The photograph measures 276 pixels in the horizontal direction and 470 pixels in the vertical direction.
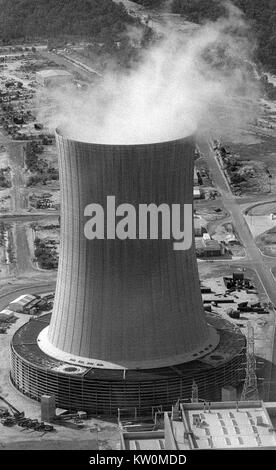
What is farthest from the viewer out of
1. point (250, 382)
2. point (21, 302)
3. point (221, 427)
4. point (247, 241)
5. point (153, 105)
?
point (247, 241)

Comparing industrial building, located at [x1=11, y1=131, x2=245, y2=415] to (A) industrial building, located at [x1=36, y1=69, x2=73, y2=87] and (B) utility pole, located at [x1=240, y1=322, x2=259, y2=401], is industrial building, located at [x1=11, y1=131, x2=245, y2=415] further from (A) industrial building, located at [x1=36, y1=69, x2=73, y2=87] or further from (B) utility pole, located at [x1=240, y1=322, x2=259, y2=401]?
(A) industrial building, located at [x1=36, y1=69, x2=73, y2=87]

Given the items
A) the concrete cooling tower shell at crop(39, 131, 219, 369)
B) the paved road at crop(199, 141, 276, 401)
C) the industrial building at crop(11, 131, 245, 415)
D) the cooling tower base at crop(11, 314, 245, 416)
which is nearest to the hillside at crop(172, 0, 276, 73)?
the paved road at crop(199, 141, 276, 401)

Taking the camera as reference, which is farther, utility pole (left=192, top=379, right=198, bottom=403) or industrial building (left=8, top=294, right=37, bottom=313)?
industrial building (left=8, top=294, right=37, bottom=313)

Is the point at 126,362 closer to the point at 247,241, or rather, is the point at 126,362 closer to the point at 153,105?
the point at 153,105

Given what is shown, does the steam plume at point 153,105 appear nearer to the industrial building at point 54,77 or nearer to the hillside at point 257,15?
the hillside at point 257,15

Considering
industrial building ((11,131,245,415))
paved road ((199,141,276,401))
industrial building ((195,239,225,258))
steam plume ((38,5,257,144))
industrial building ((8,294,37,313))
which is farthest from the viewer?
industrial building ((195,239,225,258))

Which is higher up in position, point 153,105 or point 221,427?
point 153,105

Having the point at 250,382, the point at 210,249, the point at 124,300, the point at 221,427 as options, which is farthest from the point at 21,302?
the point at 221,427

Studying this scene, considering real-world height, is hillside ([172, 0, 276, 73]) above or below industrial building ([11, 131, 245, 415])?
above
